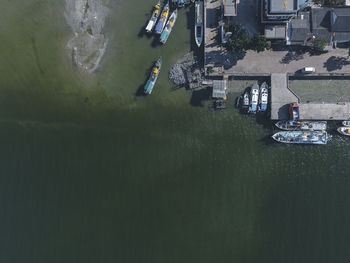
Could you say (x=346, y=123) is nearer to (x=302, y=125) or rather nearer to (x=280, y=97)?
(x=302, y=125)

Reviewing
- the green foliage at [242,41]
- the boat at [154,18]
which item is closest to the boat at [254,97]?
the green foliage at [242,41]

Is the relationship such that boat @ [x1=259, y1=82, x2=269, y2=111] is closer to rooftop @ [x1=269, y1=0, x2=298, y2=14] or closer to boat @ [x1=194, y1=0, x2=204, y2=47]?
rooftop @ [x1=269, y1=0, x2=298, y2=14]

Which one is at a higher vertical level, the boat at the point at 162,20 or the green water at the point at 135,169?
the boat at the point at 162,20

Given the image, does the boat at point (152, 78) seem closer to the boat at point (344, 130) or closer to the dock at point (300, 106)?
the dock at point (300, 106)

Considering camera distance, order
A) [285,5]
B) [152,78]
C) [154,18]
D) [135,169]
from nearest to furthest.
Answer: [285,5] < [152,78] < [135,169] < [154,18]

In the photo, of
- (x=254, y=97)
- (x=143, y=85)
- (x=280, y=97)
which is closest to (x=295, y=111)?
(x=280, y=97)

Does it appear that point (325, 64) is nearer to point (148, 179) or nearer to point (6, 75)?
point (148, 179)
